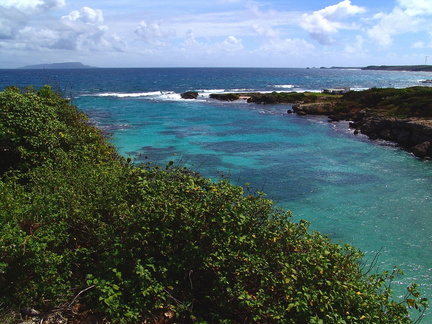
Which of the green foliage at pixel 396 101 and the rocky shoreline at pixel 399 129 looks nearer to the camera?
the rocky shoreline at pixel 399 129

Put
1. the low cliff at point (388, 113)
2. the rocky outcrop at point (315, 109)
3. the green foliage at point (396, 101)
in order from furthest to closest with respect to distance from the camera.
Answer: the rocky outcrop at point (315, 109)
the green foliage at point (396, 101)
the low cliff at point (388, 113)

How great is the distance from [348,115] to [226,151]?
78.9 feet

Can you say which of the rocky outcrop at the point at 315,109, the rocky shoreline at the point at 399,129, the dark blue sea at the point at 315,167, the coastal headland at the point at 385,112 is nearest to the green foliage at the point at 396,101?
the coastal headland at the point at 385,112

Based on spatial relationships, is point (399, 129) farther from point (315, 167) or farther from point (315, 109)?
point (315, 109)

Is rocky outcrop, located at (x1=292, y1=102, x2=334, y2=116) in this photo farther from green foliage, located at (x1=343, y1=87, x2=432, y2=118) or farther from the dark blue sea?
green foliage, located at (x1=343, y1=87, x2=432, y2=118)

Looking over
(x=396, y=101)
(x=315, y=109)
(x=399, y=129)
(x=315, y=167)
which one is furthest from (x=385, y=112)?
(x=315, y=167)

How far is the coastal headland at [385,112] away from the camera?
30.1 meters

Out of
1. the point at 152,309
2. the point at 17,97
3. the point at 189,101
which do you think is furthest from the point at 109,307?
the point at 189,101

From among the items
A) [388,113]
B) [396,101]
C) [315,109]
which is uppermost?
[396,101]

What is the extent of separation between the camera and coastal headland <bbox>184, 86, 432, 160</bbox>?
30.1 metres

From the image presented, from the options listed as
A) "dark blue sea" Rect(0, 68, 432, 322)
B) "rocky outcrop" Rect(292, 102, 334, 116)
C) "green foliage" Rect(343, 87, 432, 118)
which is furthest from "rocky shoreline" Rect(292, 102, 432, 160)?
"rocky outcrop" Rect(292, 102, 334, 116)

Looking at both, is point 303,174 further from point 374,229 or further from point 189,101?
point 189,101

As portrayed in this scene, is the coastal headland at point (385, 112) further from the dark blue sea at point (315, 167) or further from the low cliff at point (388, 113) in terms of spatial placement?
the dark blue sea at point (315, 167)

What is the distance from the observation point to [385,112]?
3888 cm
